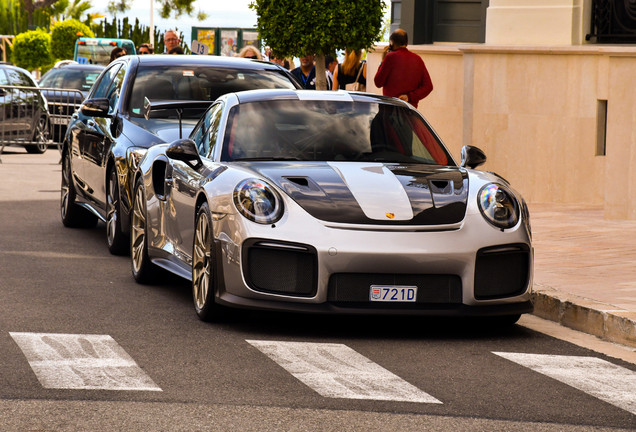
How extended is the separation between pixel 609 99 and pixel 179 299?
6167mm

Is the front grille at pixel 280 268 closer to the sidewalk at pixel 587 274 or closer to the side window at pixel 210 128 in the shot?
the side window at pixel 210 128

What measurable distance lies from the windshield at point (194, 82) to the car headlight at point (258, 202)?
4.09 meters

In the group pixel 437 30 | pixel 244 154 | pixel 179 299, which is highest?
pixel 437 30

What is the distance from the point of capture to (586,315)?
7430mm

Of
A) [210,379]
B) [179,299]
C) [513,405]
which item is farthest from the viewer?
[179,299]

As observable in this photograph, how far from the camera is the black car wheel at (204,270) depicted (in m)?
7.12

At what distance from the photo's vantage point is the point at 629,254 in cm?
997

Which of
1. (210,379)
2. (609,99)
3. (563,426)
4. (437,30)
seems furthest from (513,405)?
(437,30)

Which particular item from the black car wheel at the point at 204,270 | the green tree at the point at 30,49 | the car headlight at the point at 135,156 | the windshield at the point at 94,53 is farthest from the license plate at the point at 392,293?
the green tree at the point at 30,49

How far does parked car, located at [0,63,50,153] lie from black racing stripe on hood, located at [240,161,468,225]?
15.4m

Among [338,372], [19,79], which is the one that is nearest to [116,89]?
[338,372]

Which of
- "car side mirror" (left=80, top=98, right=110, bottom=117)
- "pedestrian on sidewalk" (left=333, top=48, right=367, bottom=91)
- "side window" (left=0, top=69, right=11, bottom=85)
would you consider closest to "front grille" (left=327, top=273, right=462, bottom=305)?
"car side mirror" (left=80, top=98, right=110, bottom=117)

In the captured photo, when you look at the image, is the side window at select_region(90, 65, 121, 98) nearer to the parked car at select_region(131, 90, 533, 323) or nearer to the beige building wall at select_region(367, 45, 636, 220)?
the parked car at select_region(131, 90, 533, 323)

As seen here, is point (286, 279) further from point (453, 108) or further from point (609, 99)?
point (453, 108)
